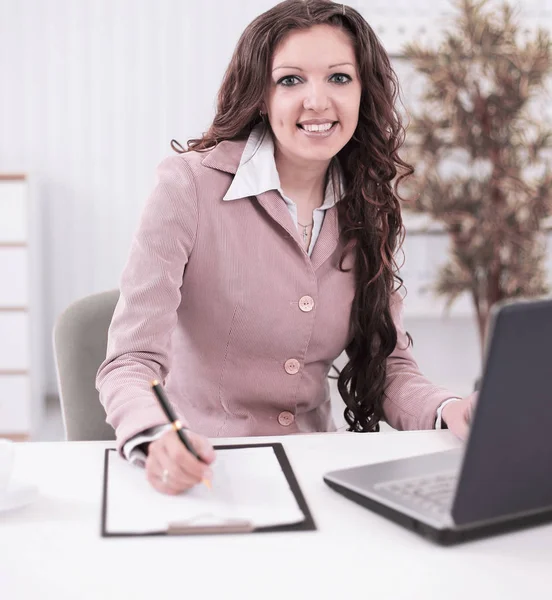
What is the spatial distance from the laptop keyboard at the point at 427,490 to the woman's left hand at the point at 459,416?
0.34 m

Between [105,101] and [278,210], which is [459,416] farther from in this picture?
[105,101]

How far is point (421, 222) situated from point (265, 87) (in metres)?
3.04

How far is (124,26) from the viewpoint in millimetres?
4480

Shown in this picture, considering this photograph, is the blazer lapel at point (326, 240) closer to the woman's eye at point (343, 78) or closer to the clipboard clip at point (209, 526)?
the woman's eye at point (343, 78)

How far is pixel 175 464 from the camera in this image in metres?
1.13

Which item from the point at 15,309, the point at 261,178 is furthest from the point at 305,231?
the point at 15,309

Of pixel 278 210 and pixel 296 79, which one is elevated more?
pixel 296 79

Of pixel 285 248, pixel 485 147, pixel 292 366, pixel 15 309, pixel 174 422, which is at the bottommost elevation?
pixel 15 309

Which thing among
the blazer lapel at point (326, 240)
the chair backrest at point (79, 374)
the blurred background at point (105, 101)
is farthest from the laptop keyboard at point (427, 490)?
the blurred background at point (105, 101)

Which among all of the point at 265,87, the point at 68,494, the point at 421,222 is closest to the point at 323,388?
the point at 265,87

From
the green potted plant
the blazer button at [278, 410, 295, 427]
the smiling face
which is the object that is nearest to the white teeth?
the smiling face

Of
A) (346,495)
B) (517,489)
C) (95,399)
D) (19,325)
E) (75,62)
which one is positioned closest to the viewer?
(517,489)

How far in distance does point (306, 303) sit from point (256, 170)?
1.03ft

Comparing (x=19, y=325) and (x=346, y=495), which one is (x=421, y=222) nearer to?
(x=19, y=325)
